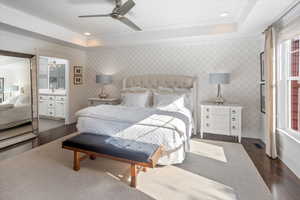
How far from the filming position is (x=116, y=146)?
2.28m

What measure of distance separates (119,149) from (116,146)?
0.09 meters

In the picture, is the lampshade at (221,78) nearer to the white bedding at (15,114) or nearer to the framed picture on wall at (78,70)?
the framed picture on wall at (78,70)

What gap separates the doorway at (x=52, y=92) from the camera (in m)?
6.00

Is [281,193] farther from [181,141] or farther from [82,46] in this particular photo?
[82,46]

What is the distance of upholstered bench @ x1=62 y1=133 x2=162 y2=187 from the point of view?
2.09 meters

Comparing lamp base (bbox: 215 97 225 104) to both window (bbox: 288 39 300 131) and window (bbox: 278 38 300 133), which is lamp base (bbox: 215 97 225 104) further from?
window (bbox: 288 39 300 131)

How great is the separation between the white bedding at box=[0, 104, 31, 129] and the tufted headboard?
269 centimetres

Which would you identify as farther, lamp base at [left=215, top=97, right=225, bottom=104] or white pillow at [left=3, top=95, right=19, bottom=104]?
lamp base at [left=215, top=97, right=225, bottom=104]

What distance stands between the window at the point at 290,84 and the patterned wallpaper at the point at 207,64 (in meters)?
1.11

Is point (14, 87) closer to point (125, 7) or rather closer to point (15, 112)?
point (15, 112)

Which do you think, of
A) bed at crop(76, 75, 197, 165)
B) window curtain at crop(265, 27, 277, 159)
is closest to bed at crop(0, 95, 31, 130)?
bed at crop(76, 75, 197, 165)

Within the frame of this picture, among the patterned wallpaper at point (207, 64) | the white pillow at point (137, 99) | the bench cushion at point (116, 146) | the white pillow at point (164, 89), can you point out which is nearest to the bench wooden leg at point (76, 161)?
the bench cushion at point (116, 146)

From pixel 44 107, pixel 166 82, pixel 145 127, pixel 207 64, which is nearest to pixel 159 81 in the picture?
pixel 166 82

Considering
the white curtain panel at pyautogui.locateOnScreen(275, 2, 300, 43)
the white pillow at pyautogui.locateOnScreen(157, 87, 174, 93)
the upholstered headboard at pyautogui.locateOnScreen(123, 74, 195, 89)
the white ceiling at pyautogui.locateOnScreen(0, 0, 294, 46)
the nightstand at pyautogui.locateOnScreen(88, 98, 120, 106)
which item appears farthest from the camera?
the nightstand at pyautogui.locateOnScreen(88, 98, 120, 106)
